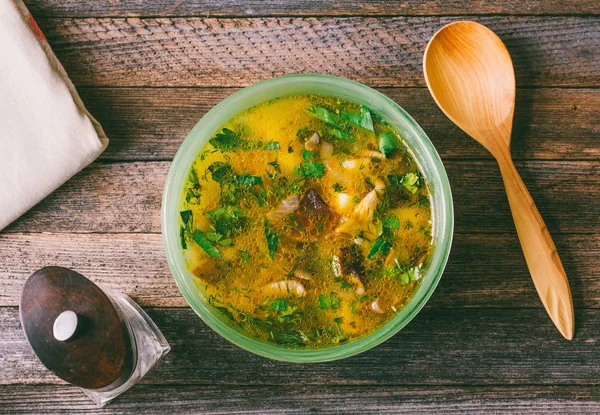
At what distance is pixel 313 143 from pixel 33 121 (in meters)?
0.49

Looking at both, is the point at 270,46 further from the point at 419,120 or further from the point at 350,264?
the point at 350,264

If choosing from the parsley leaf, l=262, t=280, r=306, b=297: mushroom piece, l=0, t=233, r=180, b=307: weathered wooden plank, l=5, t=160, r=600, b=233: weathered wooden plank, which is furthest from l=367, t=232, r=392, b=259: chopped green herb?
l=0, t=233, r=180, b=307: weathered wooden plank

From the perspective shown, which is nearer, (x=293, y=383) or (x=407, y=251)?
(x=407, y=251)

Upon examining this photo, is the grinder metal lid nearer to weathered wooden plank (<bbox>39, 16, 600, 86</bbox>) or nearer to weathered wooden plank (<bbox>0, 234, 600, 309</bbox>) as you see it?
weathered wooden plank (<bbox>0, 234, 600, 309</bbox>)

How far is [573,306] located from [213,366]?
639 mm

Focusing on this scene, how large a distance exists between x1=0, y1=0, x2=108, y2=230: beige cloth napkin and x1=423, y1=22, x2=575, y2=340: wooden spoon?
1.94 ft

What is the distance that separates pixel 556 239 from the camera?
38.9 inches

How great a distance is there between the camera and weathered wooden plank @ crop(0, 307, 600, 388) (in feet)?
3.23

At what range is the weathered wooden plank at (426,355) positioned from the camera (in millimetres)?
984

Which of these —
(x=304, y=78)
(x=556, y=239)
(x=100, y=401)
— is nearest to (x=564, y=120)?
(x=556, y=239)

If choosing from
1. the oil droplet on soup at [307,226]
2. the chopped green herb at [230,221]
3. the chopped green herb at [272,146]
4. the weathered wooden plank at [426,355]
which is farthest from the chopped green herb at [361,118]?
the weathered wooden plank at [426,355]

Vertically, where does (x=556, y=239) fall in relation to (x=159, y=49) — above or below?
below

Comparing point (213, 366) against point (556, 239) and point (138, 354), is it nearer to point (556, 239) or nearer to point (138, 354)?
point (138, 354)

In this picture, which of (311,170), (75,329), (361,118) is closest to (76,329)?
(75,329)
